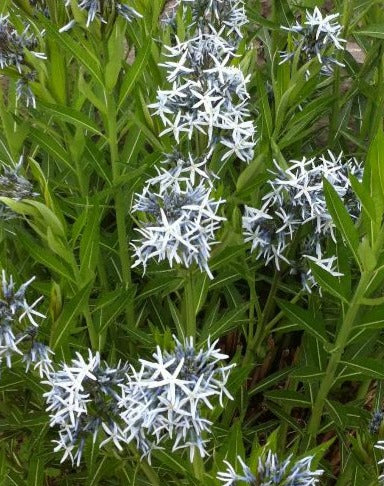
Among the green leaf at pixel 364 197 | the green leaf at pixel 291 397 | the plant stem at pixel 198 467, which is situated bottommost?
the green leaf at pixel 291 397

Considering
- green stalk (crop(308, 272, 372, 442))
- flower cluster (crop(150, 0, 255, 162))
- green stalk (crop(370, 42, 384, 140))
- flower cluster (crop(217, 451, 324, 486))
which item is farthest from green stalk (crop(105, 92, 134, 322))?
green stalk (crop(370, 42, 384, 140))

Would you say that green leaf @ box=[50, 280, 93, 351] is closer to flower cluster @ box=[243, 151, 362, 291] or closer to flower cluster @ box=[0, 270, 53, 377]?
flower cluster @ box=[0, 270, 53, 377]

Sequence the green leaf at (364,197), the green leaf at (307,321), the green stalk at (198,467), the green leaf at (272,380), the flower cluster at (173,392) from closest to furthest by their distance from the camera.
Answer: the flower cluster at (173,392) → the green leaf at (364,197) → the green stalk at (198,467) → the green leaf at (307,321) → the green leaf at (272,380)

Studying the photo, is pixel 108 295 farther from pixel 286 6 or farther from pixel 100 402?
pixel 286 6

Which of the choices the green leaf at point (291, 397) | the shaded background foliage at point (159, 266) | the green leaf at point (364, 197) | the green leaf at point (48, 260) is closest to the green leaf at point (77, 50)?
the shaded background foliage at point (159, 266)

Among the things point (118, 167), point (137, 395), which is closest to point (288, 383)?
point (118, 167)

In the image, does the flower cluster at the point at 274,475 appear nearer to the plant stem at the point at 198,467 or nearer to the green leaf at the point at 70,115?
the plant stem at the point at 198,467

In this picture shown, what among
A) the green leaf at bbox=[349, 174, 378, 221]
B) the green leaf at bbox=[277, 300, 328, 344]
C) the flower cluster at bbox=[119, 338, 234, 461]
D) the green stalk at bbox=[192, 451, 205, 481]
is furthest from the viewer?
the green leaf at bbox=[277, 300, 328, 344]
